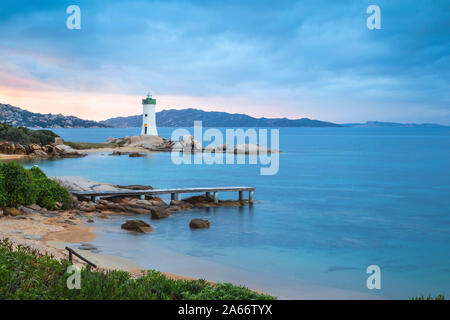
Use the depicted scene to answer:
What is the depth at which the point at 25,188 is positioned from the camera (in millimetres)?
18844

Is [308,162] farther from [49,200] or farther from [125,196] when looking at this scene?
[49,200]

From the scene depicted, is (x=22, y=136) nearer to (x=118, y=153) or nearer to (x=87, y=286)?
(x=118, y=153)

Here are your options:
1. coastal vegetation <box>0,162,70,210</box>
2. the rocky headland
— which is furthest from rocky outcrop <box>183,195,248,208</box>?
the rocky headland

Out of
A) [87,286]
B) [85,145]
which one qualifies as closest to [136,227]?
[87,286]

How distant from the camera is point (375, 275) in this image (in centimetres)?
1477

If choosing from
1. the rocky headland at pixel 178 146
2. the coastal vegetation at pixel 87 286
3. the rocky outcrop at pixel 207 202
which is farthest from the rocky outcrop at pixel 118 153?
the coastal vegetation at pixel 87 286

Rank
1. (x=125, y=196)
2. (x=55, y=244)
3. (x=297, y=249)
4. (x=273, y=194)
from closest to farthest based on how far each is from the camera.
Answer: (x=55, y=244) < (x=297, y=249) < (x=125, y=196) < (x=273, y=194)

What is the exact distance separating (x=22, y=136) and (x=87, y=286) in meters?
57.7

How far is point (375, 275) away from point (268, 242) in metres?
5.31

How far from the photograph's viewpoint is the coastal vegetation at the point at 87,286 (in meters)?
6.16

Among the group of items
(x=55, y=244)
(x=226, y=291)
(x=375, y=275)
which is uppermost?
(x=226, y=291)

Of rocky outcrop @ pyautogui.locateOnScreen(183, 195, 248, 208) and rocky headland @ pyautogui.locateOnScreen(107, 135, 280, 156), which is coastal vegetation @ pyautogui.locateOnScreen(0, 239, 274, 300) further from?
rocky headland @ pyautogui.locateOnScreen(107, 135, 280, 156)

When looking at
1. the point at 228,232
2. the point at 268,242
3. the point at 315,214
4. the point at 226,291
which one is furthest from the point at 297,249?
the point at 226,291

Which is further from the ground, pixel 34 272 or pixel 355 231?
pixel 34 272
